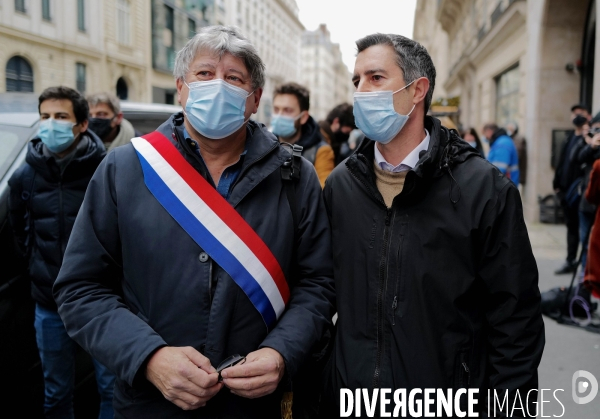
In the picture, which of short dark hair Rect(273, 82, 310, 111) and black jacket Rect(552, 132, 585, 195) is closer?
short dark hair Rect(273, 82, 310, 111)

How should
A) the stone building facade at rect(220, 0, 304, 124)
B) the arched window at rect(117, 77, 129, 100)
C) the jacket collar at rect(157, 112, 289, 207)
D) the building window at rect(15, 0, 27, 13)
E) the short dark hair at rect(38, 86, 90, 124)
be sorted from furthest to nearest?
the stone building facade at rect(220, 0, 304, 124) < the arched window at rect(117, 77, 129, 100) < the building window at rect(15, 0, 27, 13) < the short dark hair at rect(38, 86, 90, 124) < the jacket collar at rect(157, 112, 289, 207)

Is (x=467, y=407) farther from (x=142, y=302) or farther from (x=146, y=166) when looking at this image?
(x=146, y=166)

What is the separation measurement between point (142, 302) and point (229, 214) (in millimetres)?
456

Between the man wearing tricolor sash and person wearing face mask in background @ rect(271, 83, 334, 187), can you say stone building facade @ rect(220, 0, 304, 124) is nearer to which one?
person wearing face mask in background @ rect(271, 83, 334, 187)

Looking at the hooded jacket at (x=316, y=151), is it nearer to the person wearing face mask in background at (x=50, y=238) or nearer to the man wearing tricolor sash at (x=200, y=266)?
the person wearing face mask in background at (x=50, y=238)

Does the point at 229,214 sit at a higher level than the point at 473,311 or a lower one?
higher

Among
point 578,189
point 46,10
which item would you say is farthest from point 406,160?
point 46,10

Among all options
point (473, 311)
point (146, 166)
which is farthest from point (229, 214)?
point (473, 311)

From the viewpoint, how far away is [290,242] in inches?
79.3

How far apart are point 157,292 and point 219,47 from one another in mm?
961

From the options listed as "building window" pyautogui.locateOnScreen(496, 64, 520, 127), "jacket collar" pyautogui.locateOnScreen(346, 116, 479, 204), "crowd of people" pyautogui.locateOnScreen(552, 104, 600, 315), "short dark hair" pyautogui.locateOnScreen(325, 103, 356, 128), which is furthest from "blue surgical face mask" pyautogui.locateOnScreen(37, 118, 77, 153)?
"building window" pyautogui.locateOnScreen(496, 64, 520, 127)

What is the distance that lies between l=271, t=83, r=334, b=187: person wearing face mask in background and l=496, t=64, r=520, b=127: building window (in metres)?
10.1

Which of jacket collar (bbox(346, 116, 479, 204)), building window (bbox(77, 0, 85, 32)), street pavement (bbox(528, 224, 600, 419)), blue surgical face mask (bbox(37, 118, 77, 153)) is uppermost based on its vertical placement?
building window (bbox(77, 0, 85, 32))

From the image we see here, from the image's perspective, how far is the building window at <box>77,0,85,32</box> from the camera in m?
20.7
